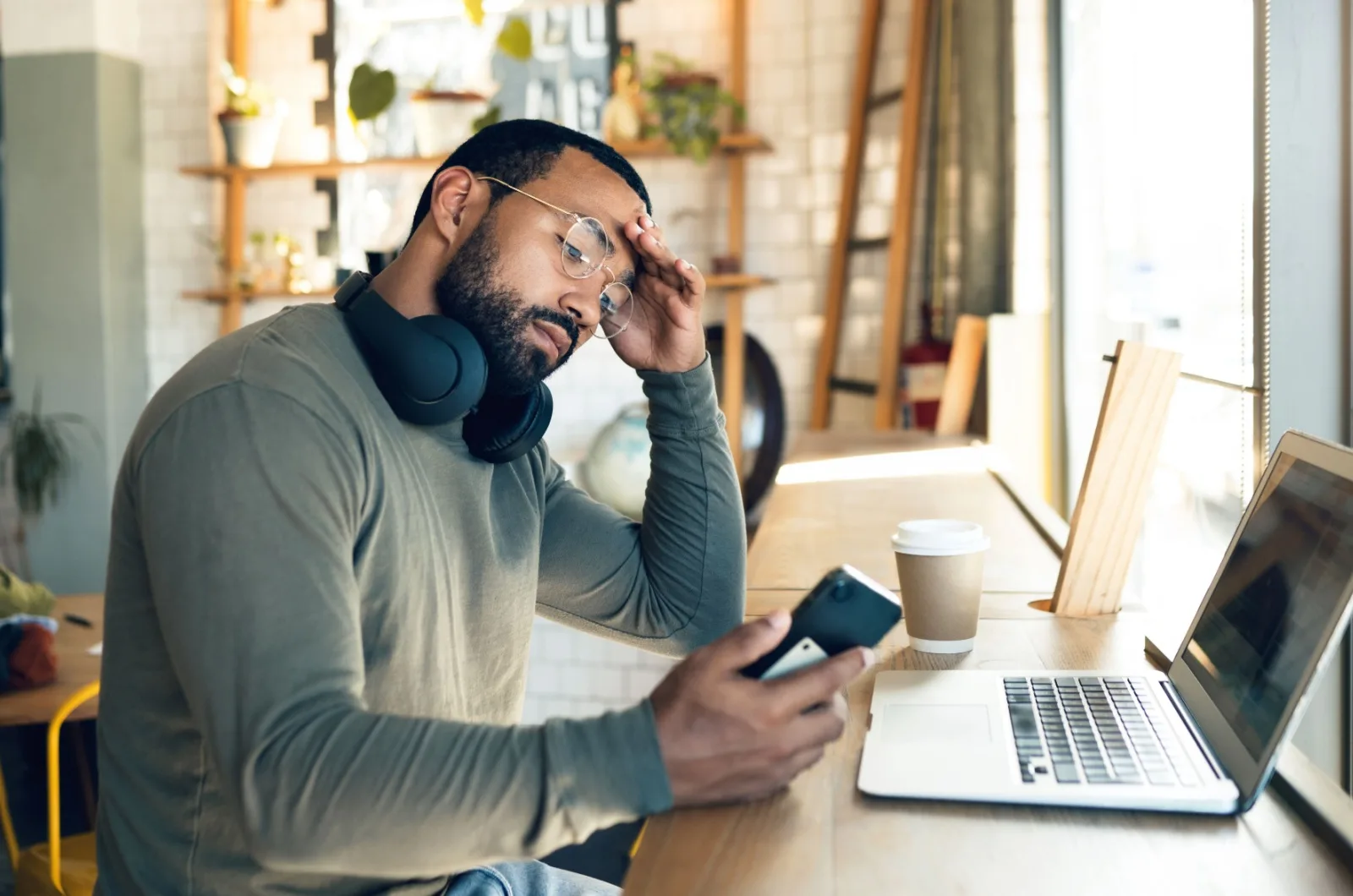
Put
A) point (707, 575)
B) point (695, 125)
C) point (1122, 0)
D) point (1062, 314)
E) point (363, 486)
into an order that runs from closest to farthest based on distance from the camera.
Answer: point (363, 486)
point (707, 575)
point (1122, 0)
point (1062, 314)
point (695, 125)

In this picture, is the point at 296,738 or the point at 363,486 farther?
the point at 363,486

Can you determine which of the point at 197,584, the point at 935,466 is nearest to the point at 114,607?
the point at 197,584

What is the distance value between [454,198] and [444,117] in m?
3.15

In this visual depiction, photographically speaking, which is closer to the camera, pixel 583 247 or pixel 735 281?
pixel 583 247

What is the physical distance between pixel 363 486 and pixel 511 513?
34cm

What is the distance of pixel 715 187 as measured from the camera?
4.49 m

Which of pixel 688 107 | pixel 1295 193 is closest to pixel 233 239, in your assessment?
pixel 688 107

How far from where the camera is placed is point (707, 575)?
160cm

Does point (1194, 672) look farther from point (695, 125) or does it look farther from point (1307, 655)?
point (695, 125)

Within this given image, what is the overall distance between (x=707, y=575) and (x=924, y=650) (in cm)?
34

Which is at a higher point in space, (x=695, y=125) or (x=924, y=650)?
(x=695, y=125)

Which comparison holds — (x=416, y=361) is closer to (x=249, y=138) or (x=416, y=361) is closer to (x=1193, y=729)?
(x=1193, y=729)

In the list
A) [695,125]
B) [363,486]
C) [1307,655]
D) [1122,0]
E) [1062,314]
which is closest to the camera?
[1307,655]

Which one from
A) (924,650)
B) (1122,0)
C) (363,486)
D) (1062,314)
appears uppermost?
(1122,0)
